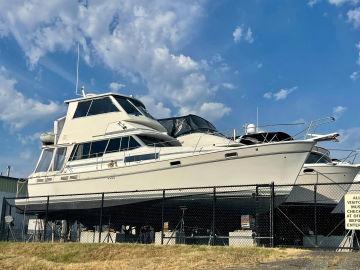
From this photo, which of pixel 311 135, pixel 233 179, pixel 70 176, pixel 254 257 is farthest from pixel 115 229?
pixel 254 257

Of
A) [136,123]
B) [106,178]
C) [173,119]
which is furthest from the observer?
[173,119]

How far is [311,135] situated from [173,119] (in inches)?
310

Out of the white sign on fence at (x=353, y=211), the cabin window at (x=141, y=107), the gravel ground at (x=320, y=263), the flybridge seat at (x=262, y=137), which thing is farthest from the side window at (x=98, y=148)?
the gravel ground at (x=320, y=263)

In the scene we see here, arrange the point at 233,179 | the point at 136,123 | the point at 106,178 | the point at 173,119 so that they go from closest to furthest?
1. the point at 233,179
2. the point at 106,178
3. the point at 136,123
4. the point at 173,119

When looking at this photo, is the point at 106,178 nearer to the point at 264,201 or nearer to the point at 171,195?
the point at 171,195

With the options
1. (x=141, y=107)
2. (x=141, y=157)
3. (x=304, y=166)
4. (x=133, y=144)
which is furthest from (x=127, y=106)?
(x=304, y=166)

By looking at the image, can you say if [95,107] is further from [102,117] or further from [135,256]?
[135,256]

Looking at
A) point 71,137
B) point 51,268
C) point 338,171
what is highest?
point 71,137

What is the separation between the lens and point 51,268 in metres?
13.1

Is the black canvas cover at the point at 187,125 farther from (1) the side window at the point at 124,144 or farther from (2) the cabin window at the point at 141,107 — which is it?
(1) the side window at the point at 124,144

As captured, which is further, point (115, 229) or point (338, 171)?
point (115, 229)

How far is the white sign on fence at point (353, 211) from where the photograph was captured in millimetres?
13977

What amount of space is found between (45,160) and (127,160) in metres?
5.59

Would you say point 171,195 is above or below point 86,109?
below
